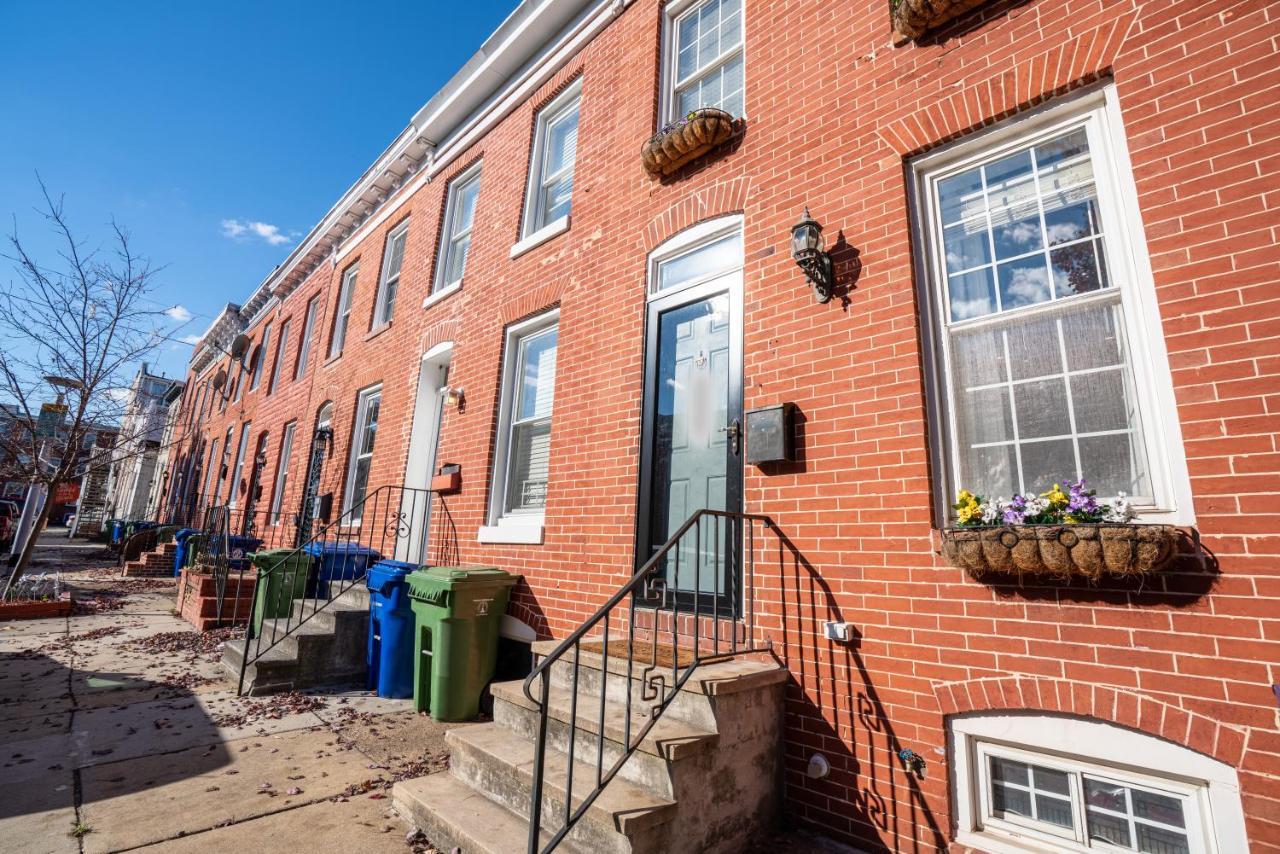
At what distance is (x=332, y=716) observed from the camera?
475 centimetres

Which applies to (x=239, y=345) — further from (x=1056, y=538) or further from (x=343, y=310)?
(x=1056, y=538)

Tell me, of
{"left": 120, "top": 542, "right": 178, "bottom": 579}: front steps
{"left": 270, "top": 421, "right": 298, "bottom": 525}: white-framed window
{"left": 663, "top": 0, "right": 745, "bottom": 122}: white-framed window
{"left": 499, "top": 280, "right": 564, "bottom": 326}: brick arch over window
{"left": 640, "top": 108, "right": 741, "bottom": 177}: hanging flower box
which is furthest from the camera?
{"left": 120, "top": 542, "right": 178, "bottom": 579}: front steps

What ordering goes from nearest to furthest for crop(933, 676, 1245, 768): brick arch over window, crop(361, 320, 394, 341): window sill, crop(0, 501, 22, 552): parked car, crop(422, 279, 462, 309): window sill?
crop(933, 676, 1245, 768): brick arch over window → crop(422, 279, 462, 309): window sill → crop(361, 320, 394, 341): window sill → crop(0, 501, 22, 552): parked car

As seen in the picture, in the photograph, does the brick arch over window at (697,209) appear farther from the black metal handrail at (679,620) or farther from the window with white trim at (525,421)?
the black metal handrail at (679,620)

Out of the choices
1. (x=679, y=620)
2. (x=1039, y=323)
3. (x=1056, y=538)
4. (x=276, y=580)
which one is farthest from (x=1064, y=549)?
(x=276, y=580)

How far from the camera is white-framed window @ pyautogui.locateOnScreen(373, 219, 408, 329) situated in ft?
31.1

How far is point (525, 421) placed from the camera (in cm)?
586

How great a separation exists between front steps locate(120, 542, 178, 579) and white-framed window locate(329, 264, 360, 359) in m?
7.02

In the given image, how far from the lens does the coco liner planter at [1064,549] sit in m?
2.20

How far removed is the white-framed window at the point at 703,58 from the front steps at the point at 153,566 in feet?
48.1

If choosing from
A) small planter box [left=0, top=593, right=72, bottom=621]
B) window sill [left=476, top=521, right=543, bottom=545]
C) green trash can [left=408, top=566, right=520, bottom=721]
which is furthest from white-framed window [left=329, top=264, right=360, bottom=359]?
green trash can [left=408, top=566, right=520, bottom=721]

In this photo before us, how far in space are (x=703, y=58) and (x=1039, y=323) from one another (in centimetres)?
385

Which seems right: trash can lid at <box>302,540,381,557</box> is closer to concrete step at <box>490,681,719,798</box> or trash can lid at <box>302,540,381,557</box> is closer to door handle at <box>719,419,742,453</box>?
concrete step at <box>490,681,719,798</box>

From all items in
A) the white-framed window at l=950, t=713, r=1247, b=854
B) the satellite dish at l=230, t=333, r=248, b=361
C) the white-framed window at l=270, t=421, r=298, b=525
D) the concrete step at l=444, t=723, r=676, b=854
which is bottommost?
the concrete step at l=444, t=723, r=676, b=854
